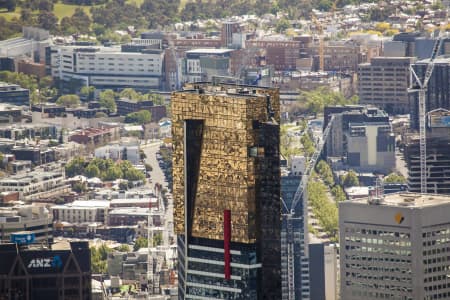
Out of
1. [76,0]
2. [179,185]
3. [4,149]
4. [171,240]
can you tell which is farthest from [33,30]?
[179,185]

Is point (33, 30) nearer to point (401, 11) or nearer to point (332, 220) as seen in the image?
point (401, 11)

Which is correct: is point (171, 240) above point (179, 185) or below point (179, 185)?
below

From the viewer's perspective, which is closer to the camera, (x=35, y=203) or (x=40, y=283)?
(x=40, y=283)

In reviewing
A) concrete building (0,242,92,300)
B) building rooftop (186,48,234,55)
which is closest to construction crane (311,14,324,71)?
building rooftop (186,48,234,55)

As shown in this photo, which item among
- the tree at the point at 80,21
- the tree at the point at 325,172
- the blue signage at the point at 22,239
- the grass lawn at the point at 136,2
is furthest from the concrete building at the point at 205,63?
the blue signage at the point at 22,239

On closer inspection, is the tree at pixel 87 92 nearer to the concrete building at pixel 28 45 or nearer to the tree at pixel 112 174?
the concrete building at pixel 28 45

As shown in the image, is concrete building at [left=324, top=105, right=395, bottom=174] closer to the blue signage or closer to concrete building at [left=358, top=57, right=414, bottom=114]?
concrete building at [left=358, top=57, right=414, bottom=114]
